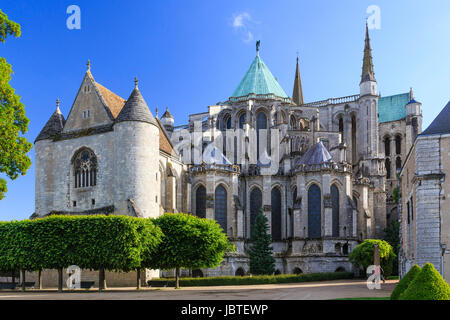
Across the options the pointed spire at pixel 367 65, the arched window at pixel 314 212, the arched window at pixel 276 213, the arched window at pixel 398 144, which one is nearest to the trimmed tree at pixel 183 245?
the arched window at pixel 314 212

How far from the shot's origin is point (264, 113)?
73188 mm

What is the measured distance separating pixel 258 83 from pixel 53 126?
110 feet

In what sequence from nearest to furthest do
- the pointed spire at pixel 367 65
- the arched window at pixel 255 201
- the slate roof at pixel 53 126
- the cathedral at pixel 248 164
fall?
the cathedral at pixel 248 164, the slate roof at pixel 53 126, the arched window at pixel 255 201, the pointed spire at pixel 367 65

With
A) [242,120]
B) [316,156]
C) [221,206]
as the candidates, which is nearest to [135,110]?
[221,206]

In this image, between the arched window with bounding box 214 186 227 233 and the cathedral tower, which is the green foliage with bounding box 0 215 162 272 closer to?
the cathedral tower

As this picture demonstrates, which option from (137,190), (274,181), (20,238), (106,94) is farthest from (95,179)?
(274,181)

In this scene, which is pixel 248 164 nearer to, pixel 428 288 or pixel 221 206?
pixel 221 206

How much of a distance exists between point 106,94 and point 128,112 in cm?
614

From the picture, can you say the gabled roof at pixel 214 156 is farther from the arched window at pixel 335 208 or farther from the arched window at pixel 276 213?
the arched window at pixel 335 208

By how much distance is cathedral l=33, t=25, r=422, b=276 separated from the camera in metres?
48.2

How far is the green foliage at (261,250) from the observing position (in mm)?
57188

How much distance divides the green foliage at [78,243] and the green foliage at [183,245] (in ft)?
7.01

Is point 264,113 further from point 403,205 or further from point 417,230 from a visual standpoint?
point 417,230

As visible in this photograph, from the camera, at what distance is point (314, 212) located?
60938 millimetres
